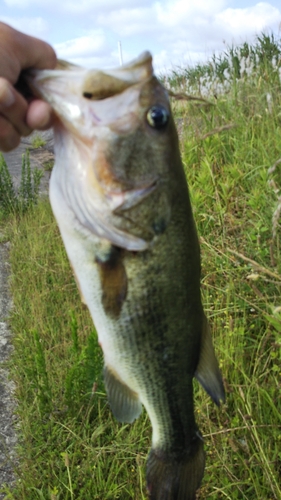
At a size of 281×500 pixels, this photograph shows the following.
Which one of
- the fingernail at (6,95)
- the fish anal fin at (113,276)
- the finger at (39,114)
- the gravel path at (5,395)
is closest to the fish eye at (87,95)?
the finger at (39,114)

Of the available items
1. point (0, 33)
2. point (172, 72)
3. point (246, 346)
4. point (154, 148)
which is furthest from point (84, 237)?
point (172, 72)

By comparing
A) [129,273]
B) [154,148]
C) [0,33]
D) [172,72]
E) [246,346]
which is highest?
[0,33]

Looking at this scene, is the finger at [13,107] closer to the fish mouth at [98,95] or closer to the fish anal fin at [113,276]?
the fish mouth at [98,95]

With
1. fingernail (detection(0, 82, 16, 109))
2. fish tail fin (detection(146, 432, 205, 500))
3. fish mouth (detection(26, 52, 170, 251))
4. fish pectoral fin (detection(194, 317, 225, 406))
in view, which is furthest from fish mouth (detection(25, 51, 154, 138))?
fish tail fin (detection(146, 432, 205, 500))

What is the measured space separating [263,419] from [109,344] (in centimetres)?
129

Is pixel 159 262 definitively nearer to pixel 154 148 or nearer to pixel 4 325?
pixel 154 148

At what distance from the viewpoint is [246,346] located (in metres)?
2.76

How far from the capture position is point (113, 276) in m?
1.27

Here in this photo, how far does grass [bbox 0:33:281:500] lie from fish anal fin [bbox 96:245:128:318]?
69 cm

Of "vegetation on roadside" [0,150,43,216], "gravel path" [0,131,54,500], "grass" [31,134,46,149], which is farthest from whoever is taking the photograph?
"grass" [31,134,46,149]

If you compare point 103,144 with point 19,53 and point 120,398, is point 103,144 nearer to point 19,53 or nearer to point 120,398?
point 19,53

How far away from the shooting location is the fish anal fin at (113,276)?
4.15 feet

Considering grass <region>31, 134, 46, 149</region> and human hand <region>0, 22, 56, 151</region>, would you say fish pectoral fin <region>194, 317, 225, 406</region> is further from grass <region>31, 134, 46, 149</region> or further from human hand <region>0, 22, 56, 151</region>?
grass <region>31, 134, 46, 149</region>

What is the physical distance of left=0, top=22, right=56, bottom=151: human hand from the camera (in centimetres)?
133
